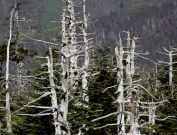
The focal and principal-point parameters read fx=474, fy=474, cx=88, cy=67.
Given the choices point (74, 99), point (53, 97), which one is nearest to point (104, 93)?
point (74, 99)

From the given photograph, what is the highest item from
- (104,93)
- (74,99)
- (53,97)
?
(53,97)

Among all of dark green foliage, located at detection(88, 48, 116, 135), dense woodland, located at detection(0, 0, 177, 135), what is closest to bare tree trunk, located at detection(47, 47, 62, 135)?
dense woodland, located at detection(0, 0, 177, 135)

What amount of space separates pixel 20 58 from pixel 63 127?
913 inches

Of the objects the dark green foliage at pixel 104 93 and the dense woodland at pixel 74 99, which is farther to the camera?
the dark green foliage at pixel 104 93

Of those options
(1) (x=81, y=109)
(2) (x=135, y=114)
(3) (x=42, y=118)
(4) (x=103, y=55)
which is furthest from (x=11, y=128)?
(2) (x=135, y=114)

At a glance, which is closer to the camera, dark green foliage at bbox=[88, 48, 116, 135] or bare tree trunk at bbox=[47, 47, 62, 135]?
bare tree trunk at bbox=[47, 47, 62, 135]

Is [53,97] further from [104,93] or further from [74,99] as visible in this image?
[104,93]

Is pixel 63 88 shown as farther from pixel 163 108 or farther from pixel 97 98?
pixel 163 108

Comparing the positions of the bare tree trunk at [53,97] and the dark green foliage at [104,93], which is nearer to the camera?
the bare tree trunk at [53,97]

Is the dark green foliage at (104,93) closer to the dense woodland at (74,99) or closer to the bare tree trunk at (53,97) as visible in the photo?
the dense woodland at (74,99)

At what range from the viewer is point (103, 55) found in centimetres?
3041

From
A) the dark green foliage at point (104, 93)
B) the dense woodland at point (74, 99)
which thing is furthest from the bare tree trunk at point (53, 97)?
the dark green foliage at point (104, 93)

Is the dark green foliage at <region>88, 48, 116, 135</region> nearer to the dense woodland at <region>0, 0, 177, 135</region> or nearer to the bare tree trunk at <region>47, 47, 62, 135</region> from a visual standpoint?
the dense woodland at <region>0, 0, 177, 135</region>

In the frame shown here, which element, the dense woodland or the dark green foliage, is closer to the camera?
the dense woodland
